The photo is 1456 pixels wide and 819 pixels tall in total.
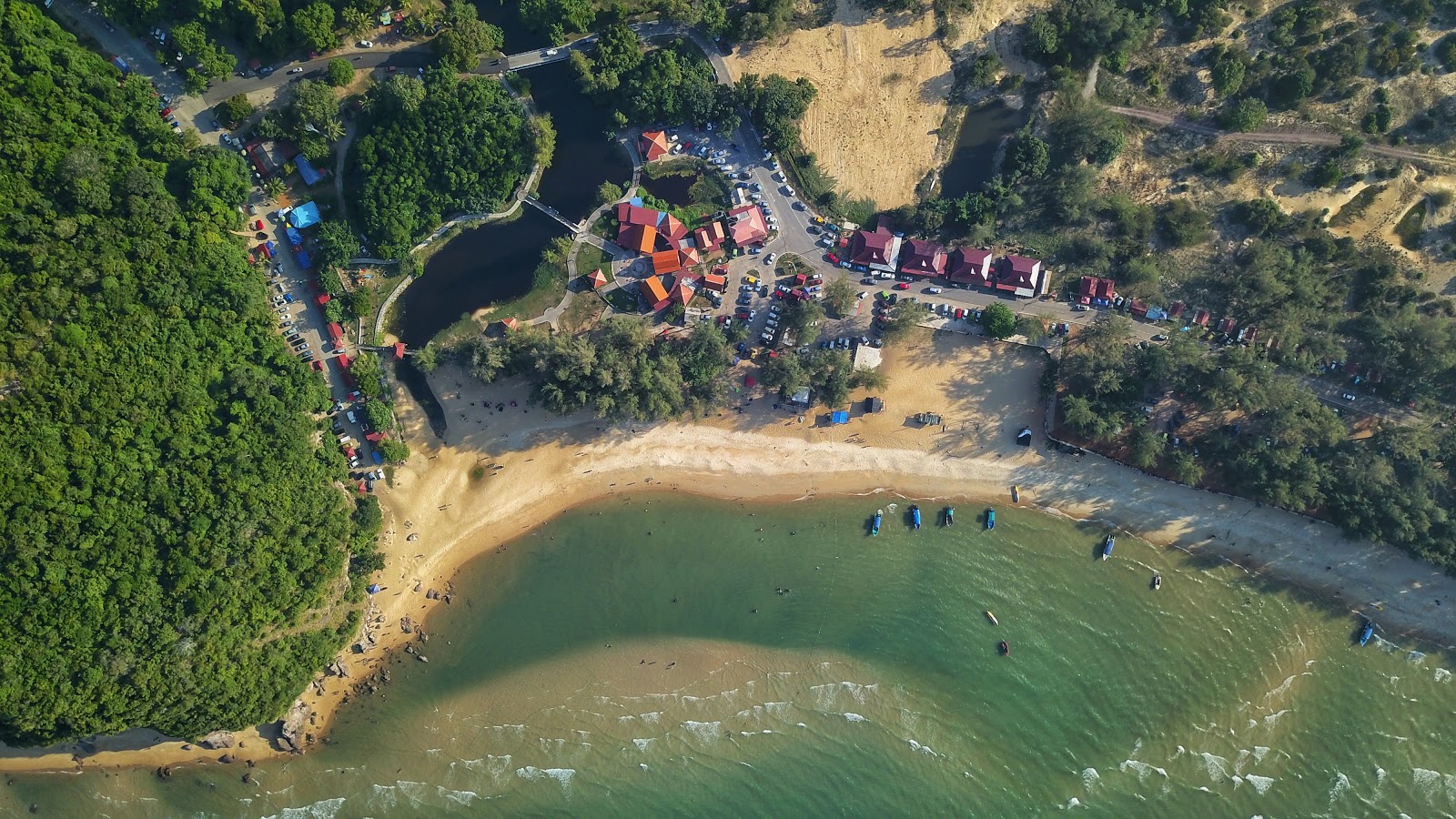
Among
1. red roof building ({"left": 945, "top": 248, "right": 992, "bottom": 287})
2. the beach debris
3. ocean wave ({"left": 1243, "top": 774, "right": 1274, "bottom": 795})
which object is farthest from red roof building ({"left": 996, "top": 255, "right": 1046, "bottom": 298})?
the beach debris

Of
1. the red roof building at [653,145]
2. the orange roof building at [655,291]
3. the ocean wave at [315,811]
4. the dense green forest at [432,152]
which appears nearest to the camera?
the dense green forest at [432,152]

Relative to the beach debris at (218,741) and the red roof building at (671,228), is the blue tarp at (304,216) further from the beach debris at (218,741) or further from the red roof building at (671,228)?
the beach debris at (218,741)

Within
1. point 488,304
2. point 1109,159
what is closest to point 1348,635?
point 1109,159

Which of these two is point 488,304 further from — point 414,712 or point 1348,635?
point 1348,635

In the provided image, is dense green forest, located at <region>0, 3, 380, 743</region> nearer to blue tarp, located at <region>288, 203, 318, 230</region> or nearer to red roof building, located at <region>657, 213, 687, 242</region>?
blue tarp, located at <region>288, 203, 318, 230</region>

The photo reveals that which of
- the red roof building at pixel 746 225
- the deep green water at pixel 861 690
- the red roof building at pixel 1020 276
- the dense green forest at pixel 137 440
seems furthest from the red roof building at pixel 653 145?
the dense green forest at pixel 137 440

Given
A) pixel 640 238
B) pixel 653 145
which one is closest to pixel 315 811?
pixel 640 238

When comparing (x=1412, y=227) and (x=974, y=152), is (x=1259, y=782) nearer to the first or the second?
(x=1412, y=227)
